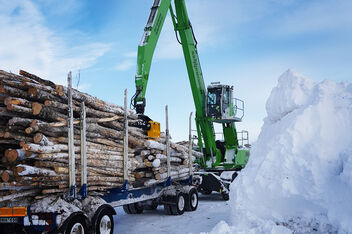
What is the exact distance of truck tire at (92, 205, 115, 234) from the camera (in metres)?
7.78

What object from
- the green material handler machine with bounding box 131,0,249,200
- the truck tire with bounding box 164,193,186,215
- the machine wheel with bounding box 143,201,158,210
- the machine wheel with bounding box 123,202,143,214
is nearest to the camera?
the truck tire with bounding box 164,193,186,215

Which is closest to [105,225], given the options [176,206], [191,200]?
[176,206]

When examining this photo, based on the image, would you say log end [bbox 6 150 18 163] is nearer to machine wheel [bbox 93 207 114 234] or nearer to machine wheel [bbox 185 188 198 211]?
machine wheel [bbox 93 207 114 234]

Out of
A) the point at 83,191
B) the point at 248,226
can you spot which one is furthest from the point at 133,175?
the point at 248,226

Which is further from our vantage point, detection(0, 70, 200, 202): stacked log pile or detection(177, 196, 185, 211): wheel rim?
detection(177, 196, 185, 211): wheel rim

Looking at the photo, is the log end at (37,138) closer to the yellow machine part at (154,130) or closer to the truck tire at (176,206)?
the yellow machine part at (154,130)

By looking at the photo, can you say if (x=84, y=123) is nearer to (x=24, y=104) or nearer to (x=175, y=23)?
(x=24, y=104)

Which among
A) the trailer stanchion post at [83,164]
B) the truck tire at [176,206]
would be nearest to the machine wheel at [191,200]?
the truck tire at [176,206]

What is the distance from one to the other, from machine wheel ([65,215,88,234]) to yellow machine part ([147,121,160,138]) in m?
4.09

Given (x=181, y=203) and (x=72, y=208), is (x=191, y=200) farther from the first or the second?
(x=72, y=208)

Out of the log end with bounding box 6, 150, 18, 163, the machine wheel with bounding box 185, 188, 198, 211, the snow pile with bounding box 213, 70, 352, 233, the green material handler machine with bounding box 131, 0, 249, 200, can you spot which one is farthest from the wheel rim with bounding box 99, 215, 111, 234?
the green material handler machine with bounding box 131, 0, 249, 200

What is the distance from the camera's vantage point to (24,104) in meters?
7.16

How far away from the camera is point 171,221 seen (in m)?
10.9

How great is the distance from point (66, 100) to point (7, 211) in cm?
261
